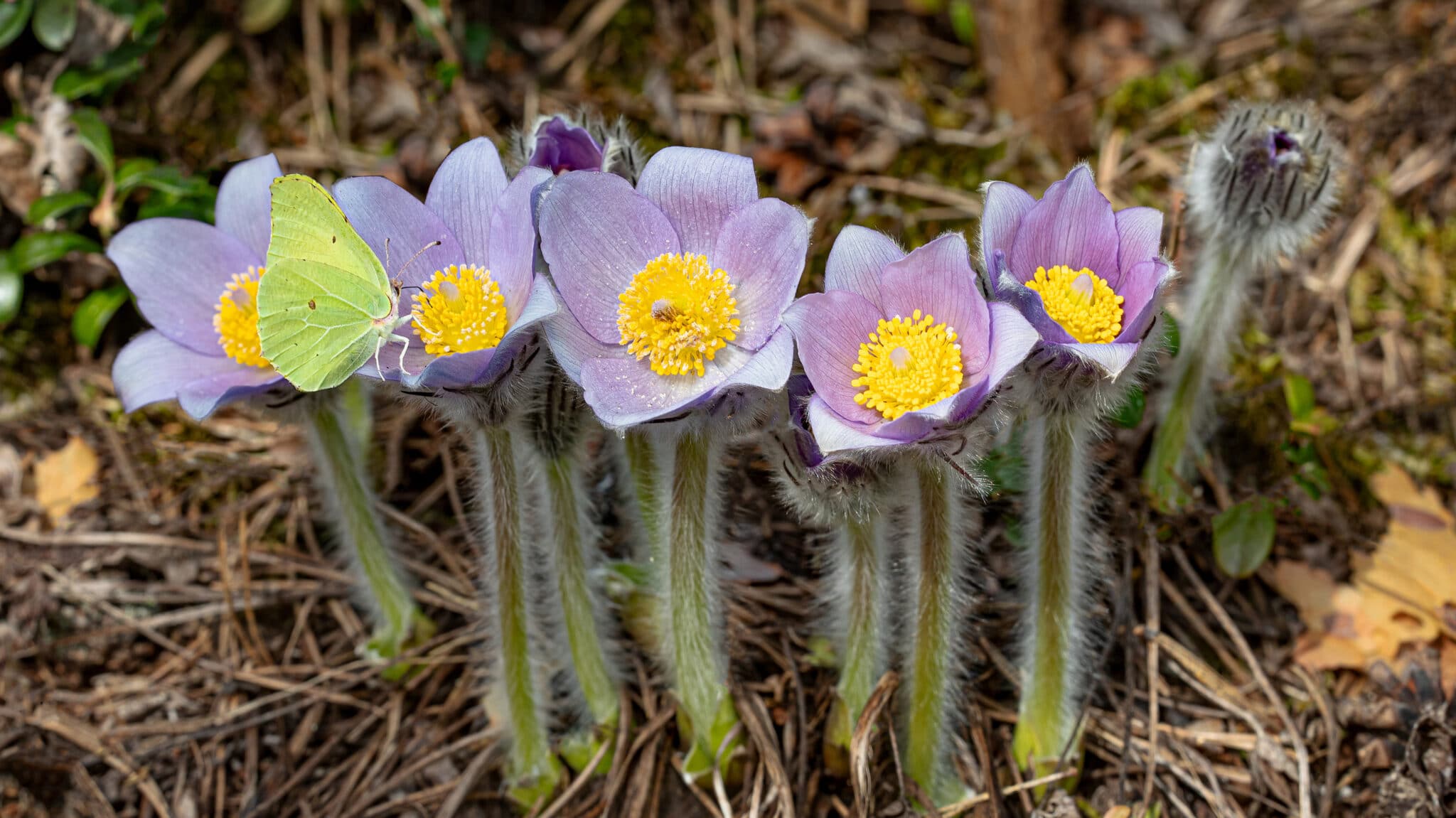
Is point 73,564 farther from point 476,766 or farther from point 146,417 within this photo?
point 476,766

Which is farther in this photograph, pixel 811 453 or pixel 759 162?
pixel 759 162

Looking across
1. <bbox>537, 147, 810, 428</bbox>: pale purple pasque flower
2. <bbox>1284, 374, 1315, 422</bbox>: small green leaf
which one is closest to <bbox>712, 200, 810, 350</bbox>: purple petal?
<bbox>537, 147, 810, 428</bbox>: pale purple pasque flower

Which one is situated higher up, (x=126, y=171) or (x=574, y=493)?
(x=126, y=171)

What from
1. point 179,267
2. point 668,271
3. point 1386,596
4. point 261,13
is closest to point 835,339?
point 668,271

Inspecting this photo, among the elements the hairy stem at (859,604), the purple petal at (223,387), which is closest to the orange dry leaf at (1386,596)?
the hairy stem at (859,604)

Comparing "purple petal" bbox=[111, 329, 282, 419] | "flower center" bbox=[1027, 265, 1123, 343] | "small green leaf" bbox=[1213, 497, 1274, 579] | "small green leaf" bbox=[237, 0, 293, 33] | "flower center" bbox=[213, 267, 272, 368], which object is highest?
"flower center" bbox=[1027, 265, 1123, 343]

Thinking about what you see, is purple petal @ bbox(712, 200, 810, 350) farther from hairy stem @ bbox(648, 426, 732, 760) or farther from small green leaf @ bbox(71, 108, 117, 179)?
small green leaf @ bbox(71, 108, 117, 179)

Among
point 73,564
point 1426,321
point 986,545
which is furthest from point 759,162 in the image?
point 73,564
